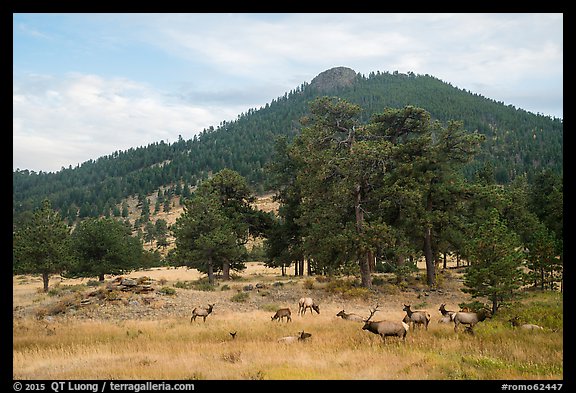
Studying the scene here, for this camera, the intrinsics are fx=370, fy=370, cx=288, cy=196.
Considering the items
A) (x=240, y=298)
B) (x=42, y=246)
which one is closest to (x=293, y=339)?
(x=240, y=298)

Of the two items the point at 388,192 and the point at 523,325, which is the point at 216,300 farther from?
the point at 523,325

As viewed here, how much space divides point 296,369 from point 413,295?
66.5 ft

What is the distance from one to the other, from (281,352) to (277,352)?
13 cm

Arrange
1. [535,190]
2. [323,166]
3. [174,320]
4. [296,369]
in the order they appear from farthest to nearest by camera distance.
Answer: [535,190], [323,166], [174,320], [296,369]

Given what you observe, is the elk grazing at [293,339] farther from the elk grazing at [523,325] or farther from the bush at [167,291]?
the bush at [167,291]

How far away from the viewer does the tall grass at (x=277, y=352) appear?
8609mm

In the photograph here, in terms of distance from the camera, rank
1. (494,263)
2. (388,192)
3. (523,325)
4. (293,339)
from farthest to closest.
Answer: (388,192), (494,263), (523,325), (293,339)

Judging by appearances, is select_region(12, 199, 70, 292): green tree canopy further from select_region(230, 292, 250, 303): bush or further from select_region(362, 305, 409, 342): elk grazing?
select_region(362, 305, 409, 342): elk grazing

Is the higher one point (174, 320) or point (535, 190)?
point (535, 190)

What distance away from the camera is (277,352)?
1087cm

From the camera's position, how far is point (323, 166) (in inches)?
976

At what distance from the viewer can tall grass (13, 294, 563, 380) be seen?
8.61 metres
